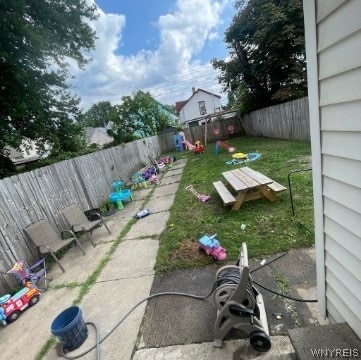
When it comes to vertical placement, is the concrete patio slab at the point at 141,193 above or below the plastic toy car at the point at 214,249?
below

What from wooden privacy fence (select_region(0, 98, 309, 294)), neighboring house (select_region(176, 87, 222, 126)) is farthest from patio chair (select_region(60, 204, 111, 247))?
neighboring house (select_region(176, 87, 222, 126))

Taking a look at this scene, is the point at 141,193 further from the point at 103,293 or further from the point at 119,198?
the point at 103,293

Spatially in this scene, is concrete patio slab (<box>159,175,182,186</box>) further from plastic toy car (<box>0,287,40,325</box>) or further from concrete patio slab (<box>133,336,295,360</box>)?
concrete patio slab (<box>133,336,295,360</box>)

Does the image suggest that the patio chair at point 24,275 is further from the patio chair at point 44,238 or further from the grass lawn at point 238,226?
the grass lawn at point 238,226

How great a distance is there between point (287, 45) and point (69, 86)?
12.1 metres

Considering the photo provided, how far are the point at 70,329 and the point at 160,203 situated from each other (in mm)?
4709

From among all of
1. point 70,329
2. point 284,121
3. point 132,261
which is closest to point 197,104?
point 284,121

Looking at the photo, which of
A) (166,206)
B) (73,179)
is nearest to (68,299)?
(166,206)

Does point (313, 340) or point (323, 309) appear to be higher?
point (313, 340)

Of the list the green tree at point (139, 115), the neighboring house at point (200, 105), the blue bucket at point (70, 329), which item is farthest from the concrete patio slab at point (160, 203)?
the neighboring house at point (200, 105)

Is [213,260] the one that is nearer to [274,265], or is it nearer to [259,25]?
[274,265]

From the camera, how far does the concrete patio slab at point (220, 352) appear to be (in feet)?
7.14

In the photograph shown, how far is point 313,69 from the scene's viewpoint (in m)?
1.79

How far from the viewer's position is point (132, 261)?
4293 mm
